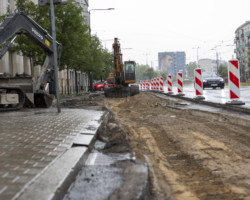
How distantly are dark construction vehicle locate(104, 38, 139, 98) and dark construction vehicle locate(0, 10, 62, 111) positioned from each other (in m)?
12.2

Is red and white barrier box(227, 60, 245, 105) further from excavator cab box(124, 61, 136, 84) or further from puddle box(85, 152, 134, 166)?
excavator cab box(124, 61, 136, 84)

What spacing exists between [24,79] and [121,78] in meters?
14.9

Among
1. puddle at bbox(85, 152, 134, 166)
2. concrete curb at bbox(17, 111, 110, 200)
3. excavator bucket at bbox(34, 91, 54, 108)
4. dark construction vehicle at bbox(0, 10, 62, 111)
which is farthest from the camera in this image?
excavator bucket at bbox(34, 91, 54, 108)

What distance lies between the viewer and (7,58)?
23.9m

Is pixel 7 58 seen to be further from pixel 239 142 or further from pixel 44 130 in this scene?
pixel 239 142

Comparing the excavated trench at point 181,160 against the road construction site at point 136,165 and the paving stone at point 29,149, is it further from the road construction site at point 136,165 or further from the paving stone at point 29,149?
the paving stone at point 29,149

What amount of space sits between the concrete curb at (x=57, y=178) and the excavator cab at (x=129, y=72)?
23.3 metres

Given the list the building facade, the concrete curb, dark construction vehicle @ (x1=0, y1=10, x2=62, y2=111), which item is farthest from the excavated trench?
the building facade

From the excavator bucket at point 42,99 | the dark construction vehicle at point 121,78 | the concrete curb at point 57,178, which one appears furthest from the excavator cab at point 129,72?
the concrete curb at point 57,178

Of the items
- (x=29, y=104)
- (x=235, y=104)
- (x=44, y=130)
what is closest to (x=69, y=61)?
(x=29, y=104)

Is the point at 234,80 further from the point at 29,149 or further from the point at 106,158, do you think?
the point at 29,149

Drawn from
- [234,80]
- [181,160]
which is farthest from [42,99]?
[181,160]

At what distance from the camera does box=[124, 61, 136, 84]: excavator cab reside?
27.0 meters

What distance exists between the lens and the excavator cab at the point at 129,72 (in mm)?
26964
